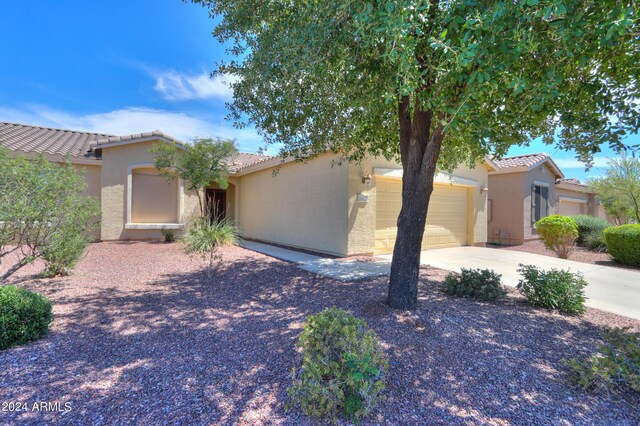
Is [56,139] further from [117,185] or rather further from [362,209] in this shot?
[362,209]

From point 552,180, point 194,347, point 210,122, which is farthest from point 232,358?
point 552,180

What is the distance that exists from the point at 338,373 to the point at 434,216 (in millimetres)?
10071

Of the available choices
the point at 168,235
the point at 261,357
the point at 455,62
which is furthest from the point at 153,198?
the point at 455,62

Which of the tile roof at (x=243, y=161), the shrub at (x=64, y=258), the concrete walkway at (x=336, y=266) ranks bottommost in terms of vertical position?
the concrete walkway at (x=336, y=266)

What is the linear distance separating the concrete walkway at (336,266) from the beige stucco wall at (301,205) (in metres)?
0.75

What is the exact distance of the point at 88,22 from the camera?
799 centimetres

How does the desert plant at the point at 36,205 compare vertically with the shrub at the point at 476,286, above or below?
above

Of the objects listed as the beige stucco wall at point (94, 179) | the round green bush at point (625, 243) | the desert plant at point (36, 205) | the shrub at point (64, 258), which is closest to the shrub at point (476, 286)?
the desert plant at point (36, 205)

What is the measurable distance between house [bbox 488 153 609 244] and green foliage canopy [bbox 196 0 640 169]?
9167 mm

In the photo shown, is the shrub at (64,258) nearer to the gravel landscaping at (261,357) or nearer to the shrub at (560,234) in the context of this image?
the gravel landscaping at (261,357)

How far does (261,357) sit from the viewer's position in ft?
11.4

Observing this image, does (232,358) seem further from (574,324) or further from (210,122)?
(210,122)

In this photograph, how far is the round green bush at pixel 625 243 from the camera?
9.54 meters

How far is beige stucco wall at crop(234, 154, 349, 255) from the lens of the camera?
9.84 meters
